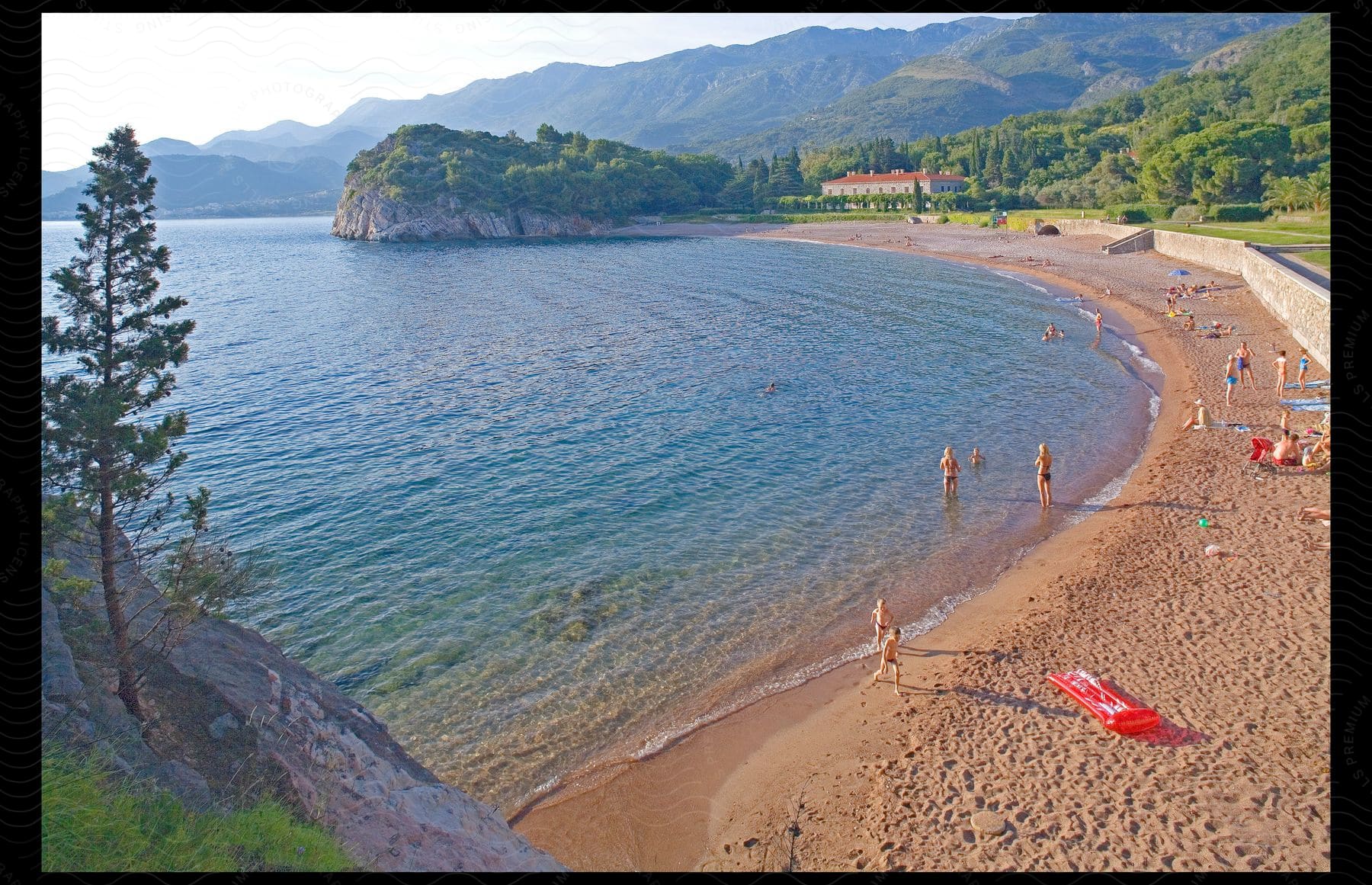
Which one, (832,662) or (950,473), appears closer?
(832,662)

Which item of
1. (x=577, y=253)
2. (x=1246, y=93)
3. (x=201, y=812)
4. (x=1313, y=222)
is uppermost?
(x=1246, y=93)

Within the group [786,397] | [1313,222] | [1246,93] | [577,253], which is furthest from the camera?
[1246,93]

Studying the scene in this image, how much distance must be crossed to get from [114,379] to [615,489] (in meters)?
15.1

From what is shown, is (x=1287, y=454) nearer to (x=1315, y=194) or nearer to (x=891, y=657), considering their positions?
(x=891, y=657)

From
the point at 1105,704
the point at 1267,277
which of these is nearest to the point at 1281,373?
the point at 1267,277

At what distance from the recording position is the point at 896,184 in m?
139

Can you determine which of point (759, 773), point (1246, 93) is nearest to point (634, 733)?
point (759, 773)

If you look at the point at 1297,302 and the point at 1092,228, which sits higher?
the point at 1092,228

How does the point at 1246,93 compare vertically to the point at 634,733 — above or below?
above

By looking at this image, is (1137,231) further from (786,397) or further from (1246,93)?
(1246,93)

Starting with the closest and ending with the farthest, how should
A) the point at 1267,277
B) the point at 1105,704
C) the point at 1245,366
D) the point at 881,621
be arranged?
1. the point at 1105,704
2. the point at 881,621
3. the point at 1245,366
4. the point at 1267,277

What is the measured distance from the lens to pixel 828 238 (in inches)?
4011

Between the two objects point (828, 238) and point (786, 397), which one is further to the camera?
point (828, 238)
